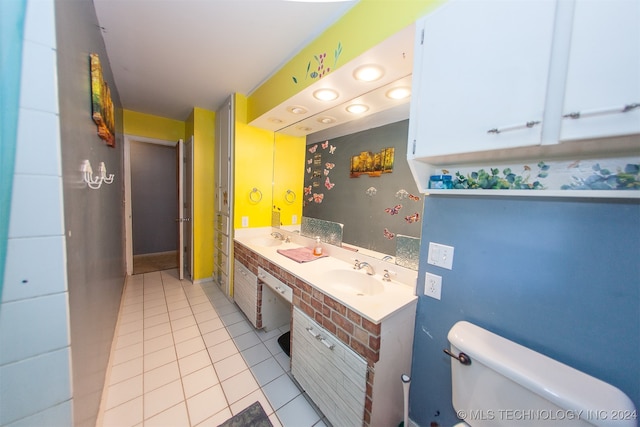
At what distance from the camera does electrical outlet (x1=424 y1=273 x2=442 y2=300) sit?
1.14m

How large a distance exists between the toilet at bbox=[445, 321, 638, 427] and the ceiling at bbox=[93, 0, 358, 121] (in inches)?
72.7

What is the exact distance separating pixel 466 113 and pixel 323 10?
110 centimetres

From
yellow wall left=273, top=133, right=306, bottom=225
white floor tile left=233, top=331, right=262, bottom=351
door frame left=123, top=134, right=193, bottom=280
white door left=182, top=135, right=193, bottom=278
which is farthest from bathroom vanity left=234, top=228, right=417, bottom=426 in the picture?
door frame left=123, top=134, right=193, bottom=280

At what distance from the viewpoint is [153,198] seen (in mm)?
4309

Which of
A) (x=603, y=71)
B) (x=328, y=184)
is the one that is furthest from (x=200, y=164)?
(x=603, y=71)

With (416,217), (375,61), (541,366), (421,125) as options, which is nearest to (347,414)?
(541,366)

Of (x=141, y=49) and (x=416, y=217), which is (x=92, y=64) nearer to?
(x=141, y=49)

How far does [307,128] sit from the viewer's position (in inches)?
89.2

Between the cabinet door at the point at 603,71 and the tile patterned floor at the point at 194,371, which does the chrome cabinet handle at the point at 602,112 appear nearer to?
the cabinet door at the point at 603,71

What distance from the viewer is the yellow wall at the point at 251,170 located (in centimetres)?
247

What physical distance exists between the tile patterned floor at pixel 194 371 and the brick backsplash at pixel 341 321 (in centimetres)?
63

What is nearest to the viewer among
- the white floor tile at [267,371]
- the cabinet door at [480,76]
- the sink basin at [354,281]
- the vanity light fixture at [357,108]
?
the cabinet door at [480,76]

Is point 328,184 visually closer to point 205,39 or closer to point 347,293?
point 347,293

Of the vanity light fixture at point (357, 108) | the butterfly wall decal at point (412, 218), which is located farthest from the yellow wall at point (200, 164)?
the butterfly wall decal at point (412, 218)
